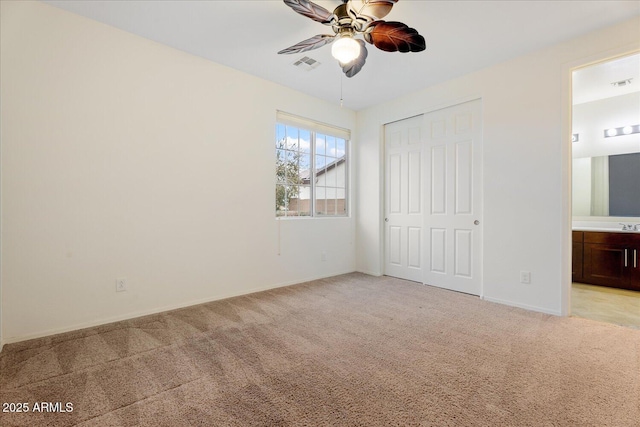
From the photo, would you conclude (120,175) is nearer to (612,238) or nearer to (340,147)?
(340,147)

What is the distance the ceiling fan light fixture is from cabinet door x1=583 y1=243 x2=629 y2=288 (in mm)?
4200

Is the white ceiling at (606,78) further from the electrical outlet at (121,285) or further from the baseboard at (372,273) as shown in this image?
the electrical outlet at (121,285)

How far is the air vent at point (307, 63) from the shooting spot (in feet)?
10.6

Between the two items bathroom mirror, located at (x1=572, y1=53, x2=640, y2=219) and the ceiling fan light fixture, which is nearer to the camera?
the ceiling fan light fixture

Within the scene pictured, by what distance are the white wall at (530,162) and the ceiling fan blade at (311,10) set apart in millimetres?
2279

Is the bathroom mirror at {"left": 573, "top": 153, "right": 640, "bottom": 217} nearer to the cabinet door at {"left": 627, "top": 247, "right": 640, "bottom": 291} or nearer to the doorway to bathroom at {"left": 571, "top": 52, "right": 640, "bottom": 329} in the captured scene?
the doorway to bathroom at {"left": 571, "top": 52, "right": 640, "bottom": 329}

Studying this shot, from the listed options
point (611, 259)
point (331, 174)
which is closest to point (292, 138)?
point (331, 174)

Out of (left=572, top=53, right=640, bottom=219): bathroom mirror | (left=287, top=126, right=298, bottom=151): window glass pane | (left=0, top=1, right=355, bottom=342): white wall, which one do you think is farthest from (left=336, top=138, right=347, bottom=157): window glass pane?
(left=572, top=53, right=640, bottom=219): bathroom mirror

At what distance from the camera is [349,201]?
4922mm

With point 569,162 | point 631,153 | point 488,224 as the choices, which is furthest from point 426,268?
point 631,153

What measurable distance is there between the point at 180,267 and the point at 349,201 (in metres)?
2.77

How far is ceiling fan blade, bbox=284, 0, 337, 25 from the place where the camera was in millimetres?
1891

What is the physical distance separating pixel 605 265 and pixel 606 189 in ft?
3.77

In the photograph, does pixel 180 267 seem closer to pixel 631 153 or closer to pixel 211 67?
pixel 211 67
